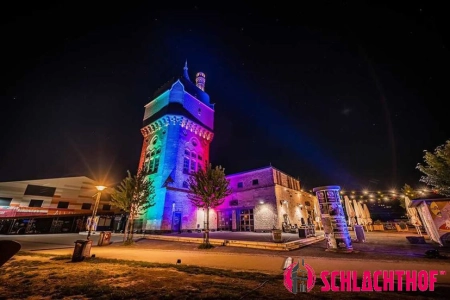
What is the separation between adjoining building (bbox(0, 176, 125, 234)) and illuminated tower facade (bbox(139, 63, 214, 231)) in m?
12.0

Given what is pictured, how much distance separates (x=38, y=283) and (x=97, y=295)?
2351 mm

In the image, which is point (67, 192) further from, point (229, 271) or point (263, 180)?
point (229, 271)

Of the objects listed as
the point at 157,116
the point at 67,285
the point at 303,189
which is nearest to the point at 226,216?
the point at 303,189

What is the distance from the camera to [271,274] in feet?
18.1

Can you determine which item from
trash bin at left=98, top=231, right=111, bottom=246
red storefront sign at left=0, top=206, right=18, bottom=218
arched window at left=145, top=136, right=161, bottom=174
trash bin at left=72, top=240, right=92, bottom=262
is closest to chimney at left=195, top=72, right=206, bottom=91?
arched window at left=145, top=136, right=161, bottom=174

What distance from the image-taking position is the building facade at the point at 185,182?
22328mm

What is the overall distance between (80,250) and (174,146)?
58.7ft

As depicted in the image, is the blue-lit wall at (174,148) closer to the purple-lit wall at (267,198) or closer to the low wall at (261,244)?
the purple-lit wall at (267,198)

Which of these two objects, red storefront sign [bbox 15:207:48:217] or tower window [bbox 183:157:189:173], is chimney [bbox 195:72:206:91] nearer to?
tower window [bbox 183:157:189:173]

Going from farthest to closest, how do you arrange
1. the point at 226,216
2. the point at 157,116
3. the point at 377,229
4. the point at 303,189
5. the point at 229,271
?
the point at 303,189
the point at 157,116
the point at 226,216
the point at 377,229
the point at 229,271

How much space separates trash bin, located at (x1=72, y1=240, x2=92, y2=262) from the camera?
788 centimetres

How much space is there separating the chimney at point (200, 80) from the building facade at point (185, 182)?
585cm

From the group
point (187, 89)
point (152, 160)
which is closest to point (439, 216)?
point (152, 160)

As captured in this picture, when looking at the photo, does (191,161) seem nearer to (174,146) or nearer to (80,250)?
(174,146)
